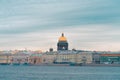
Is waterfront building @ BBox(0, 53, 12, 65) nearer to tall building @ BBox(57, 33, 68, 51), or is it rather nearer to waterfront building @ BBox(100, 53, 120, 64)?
tall building @ BBox(57, 33, 68, 51)

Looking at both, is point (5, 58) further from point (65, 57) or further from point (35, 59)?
point (65, 57)

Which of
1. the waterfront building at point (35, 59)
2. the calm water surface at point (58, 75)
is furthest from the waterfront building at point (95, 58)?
the calm water surface at point (58, 75)

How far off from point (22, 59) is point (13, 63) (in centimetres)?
261

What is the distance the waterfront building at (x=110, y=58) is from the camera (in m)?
137

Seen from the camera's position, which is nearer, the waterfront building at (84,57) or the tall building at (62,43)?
the waterfront building at (84,57)

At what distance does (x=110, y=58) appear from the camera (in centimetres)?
13700

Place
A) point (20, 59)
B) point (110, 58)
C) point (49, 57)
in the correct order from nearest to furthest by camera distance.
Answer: point (110, 58)
point (49, 57)
point (20, 59)

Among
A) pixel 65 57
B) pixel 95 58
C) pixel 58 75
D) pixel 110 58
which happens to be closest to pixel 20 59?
pixel 65 57

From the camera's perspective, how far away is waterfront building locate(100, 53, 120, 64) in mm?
136675

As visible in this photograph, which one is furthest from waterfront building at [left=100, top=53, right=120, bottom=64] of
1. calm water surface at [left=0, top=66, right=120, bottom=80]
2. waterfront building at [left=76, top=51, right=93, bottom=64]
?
calm water surface at [left=0, top=66, right=120, bottom=80]

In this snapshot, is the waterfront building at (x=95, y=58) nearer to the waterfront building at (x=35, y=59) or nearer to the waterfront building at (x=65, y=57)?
the waterfront building at (x=65, y=57)

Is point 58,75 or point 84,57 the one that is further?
point 84,57

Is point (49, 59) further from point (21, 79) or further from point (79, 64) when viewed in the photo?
point (21, 79)

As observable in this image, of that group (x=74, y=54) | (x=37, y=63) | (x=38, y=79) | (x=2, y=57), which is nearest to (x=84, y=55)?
(x=74, y=54)
